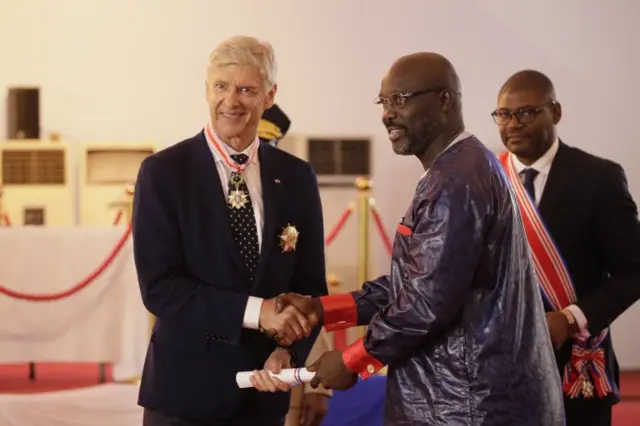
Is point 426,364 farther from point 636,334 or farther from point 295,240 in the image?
point 636,334

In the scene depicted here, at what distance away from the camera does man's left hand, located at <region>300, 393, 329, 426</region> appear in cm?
283

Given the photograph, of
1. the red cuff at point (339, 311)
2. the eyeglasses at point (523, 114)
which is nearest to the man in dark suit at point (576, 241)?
the eyeglasses at point (523, 114)

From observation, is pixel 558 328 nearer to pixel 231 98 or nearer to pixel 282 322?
pixel 282 322

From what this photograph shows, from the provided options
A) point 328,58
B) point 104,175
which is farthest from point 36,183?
point 328,58

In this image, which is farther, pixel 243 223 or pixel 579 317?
pixel 579 317

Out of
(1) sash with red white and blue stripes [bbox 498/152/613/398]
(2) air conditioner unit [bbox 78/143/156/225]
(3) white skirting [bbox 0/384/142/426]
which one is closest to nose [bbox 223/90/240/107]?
(1) sash with red white and blue stripes [bbox 498/152/613/398]

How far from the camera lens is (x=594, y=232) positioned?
2.73 metres

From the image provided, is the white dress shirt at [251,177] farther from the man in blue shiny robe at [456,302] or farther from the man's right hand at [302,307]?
the man in blue shiny robe at [456,302]

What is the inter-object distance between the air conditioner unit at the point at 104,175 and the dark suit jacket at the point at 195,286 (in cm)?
506

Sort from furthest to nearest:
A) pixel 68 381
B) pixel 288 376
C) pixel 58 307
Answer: pixel 68 381 < pixel 58 307 < pixel 288 376

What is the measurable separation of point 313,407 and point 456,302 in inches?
43.4

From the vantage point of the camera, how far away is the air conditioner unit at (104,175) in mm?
7293

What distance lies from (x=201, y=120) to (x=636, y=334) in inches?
156

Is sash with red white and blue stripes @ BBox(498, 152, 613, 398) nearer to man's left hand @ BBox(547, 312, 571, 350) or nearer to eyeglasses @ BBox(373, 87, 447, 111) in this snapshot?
man's left hand @ BBox(547, 312, 571, 350)
